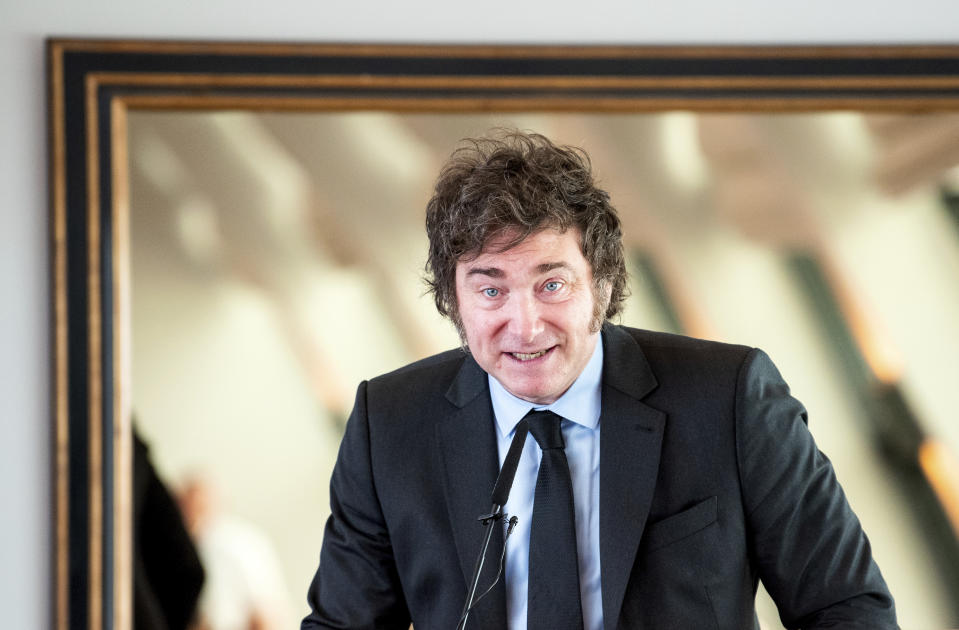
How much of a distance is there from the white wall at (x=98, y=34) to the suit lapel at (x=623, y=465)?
4.10 feet

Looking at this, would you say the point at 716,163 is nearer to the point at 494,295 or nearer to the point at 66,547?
the point at 494,295

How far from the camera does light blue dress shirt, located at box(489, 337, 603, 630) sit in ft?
5.22

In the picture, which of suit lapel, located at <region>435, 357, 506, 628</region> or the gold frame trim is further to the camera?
the gold frame trim

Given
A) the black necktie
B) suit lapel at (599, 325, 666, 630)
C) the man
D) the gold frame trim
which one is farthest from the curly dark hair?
the gold frame trim

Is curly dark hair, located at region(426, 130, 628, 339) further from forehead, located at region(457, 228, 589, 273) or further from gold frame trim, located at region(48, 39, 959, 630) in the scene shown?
gold frame trim, located at region(48, 39, 959, 630)

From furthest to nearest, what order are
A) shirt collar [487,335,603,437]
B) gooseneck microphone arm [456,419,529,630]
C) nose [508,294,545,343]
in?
shirt collar [487,335,603,437], nose [508,294,545,343], gooseneck microphone arm [456,419,529,630]

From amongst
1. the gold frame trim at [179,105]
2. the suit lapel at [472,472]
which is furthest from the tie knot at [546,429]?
the gold frame trim at [179,105]

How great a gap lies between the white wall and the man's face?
1.24 m

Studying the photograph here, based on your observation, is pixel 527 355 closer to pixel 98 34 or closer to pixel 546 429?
pixel 546 429

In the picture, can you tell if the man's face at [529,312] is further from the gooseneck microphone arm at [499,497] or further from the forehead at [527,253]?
the gooseneck microphone arm at [499,497]

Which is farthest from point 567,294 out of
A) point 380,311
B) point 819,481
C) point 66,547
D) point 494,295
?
point 66,547

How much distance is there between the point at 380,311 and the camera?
2617mm

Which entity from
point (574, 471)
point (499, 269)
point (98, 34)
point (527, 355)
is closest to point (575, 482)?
point (574, 471)

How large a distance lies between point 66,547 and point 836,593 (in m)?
1.80
